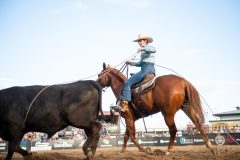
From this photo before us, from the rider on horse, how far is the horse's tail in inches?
48.7

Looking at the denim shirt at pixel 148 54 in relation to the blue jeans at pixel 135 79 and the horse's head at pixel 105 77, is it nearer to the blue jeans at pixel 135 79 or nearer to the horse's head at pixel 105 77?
the blue jeans at pixel 135 79

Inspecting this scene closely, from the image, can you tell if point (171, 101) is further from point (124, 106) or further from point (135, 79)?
point (124, 106)

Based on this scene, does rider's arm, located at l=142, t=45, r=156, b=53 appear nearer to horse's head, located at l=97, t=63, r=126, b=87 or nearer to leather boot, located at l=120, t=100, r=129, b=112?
horse's head, located at l=97, t=63, r=126, b=87

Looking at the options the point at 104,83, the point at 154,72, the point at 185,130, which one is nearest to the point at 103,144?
the point at 185,130

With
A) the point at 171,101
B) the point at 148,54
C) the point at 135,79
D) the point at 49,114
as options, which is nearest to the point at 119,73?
the point at 135,79

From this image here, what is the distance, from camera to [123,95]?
9.62 m

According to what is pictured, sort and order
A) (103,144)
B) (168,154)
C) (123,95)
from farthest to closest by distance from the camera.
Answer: (103,144) < (123,95) < (168,154)

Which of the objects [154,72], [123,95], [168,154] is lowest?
[168,154]

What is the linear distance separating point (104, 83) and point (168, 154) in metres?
3.52

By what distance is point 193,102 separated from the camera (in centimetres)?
925

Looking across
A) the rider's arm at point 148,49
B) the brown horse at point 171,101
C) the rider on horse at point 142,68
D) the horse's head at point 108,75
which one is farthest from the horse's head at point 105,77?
the rider's arm at point 148,49

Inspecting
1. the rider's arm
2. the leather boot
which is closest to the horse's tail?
the rider's arm

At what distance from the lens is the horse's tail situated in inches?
364

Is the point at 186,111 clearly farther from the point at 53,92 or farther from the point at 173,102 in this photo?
the point at 53,92
